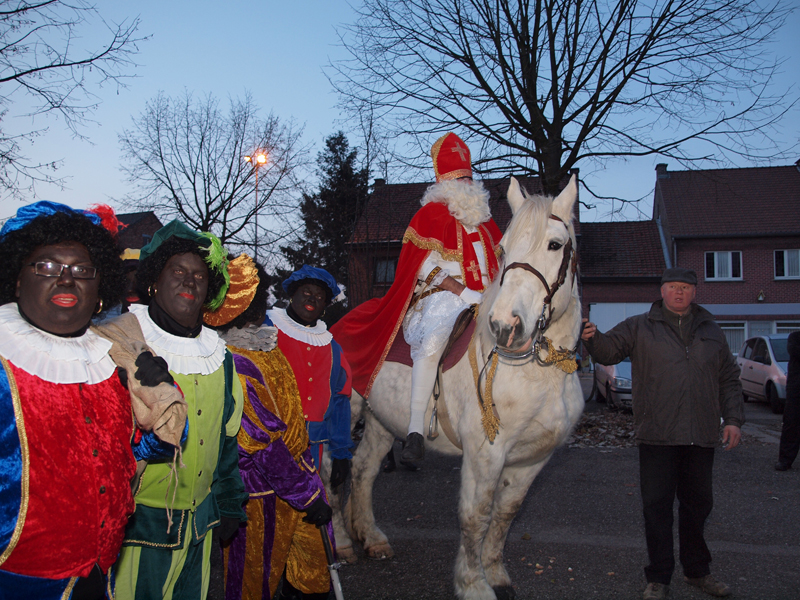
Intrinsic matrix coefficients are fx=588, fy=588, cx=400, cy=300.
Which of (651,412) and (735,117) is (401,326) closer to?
(651,412)

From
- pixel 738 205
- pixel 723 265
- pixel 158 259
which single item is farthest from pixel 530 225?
pixel 738 205

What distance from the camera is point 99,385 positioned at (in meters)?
1.78

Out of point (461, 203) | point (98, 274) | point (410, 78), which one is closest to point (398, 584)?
point (461, 203)

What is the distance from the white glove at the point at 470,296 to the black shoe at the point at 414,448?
0.97 metres

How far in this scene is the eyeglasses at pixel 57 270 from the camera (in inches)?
67.5

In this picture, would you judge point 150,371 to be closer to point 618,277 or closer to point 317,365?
point 317,365

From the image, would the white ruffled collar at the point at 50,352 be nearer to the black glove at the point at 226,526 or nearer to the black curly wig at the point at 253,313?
the black glove at the point at 226,526

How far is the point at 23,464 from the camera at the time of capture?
156 cm

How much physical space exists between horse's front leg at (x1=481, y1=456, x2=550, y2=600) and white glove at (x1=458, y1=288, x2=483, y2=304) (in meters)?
1.13

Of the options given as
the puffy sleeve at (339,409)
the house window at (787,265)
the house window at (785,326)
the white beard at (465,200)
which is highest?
the house window at (787,265)

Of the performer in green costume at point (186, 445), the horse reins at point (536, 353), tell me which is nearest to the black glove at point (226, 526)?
the performer in green costume at point (186, 445)

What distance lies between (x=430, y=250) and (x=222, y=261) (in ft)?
7.26

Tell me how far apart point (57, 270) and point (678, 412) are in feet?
11.6

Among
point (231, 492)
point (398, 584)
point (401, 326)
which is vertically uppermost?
point (401, 326)
